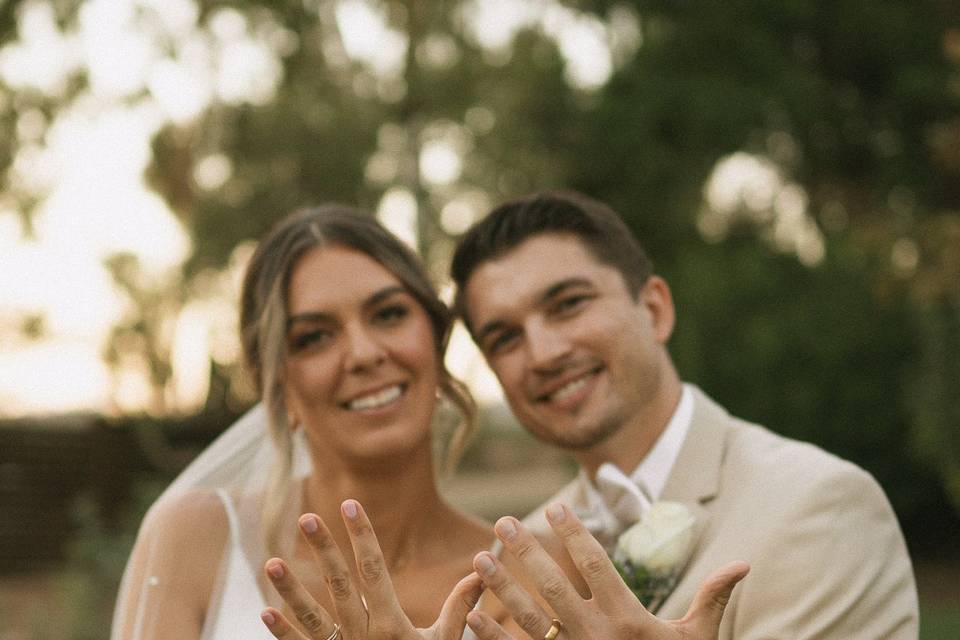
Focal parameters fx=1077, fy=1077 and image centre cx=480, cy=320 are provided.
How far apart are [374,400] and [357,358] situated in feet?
0.50

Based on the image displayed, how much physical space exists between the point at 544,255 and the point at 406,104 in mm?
11361

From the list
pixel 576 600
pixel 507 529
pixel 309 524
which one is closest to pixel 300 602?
pixel 309 524

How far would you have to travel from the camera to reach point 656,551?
9.82 ft

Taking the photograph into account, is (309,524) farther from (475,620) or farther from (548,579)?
(548,579)

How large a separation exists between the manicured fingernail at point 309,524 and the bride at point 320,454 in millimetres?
1290

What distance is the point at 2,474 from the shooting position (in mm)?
15133

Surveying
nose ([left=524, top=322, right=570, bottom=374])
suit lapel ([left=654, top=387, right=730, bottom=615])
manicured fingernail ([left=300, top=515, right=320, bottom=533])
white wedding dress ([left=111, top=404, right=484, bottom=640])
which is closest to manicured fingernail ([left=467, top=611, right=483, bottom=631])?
manicured fingernail ([left=300, top=515, right=320, bottom=533])

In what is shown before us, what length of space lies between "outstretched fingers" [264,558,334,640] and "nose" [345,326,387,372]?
4.16 feet

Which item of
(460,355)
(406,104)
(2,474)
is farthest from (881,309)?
(2,474)

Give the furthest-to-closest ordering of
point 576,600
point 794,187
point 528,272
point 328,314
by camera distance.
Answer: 1. point 794,187
2. point 528,272
3. point 328,314
4. point 576,600

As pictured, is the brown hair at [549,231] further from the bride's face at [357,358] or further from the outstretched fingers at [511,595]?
the outstretched fingers at [511,595]

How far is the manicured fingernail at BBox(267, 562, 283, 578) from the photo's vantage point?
2.04 metres

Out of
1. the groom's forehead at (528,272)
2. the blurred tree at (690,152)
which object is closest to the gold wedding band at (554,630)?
the groom's forehead at (528,272)

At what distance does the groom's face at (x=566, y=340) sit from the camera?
11.7ft
